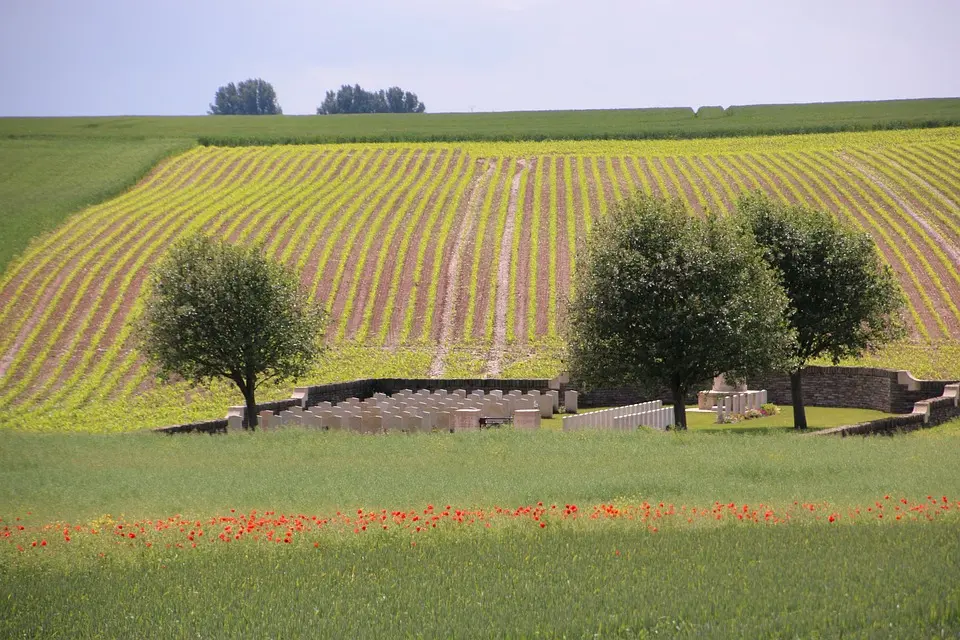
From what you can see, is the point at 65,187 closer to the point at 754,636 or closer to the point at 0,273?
the point at 0,273

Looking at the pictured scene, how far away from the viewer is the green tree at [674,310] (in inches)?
1298

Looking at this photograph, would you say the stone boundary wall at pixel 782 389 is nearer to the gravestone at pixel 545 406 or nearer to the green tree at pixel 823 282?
the gravestone at pixel 545 406

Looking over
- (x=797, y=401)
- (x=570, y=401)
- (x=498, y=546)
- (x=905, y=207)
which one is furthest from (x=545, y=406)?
(x=905, y=207)

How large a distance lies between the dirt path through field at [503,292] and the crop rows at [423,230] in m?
0.14

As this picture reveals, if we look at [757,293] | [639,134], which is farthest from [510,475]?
[639,134]

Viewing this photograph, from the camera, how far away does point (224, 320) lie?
112ft

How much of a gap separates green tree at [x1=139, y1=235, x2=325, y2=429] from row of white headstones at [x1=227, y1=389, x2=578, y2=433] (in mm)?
1230

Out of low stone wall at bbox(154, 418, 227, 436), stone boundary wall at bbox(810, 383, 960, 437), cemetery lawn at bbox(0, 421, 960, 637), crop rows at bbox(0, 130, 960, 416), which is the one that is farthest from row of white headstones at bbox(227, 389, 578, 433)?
crop rows at bbox(0, 130, 960, 416)

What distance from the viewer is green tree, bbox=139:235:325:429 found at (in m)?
34.0

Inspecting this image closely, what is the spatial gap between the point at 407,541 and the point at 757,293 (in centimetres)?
2134

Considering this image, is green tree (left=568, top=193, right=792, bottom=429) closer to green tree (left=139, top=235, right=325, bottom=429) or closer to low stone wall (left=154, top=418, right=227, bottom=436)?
green tree (left=139, top=235, right=325, bottom=429)

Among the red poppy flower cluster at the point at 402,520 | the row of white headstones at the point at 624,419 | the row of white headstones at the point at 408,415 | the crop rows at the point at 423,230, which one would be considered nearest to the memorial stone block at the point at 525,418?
the row of white headstones at the point at 408,415

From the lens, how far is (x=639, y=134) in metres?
96.3

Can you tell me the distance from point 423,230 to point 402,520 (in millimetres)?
52144
